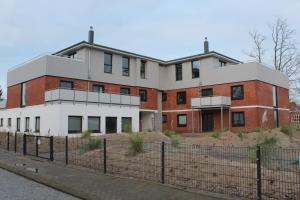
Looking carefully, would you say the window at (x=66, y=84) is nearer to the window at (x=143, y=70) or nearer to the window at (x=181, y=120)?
the window at (x=143, y=70)

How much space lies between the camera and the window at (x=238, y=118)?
3647 cm

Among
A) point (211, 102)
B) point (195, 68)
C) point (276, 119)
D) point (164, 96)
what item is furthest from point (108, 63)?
point (276, 119)

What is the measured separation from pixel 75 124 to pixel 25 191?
21038mm

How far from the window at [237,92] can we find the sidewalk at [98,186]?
2710 cm

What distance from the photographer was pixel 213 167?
9469mm

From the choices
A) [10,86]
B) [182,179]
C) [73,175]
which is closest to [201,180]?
[182,179]

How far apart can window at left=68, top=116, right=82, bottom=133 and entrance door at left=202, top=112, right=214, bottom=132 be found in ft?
49.6

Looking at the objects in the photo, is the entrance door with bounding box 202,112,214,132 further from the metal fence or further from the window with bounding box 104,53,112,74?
the metal fence

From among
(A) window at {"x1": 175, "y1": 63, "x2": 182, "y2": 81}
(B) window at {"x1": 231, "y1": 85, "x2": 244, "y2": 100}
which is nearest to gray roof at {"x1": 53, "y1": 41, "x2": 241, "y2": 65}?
(A) window at {"x1": 175, "y1": 63, "x2": 182, "y2": 81}

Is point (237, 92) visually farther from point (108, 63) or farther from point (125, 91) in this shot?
point (108, 63)

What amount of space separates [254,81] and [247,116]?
138 inches

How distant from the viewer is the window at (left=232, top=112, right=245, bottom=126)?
3647 centimetres

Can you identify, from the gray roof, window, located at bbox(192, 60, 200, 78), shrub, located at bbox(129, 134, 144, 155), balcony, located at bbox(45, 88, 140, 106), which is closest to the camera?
shrub, located at bbox(129, 134, 144, 155)

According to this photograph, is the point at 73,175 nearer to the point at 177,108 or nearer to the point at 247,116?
the point at 247,116
